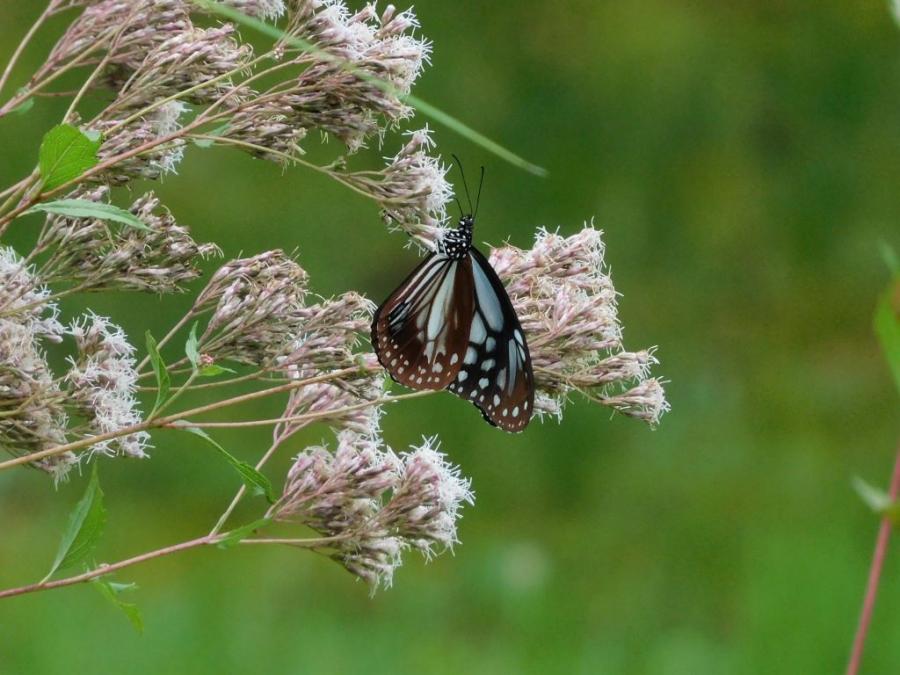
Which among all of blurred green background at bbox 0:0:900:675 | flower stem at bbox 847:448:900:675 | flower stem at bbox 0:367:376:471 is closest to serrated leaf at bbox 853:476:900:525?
flower stem at bbox 847:448:900:675

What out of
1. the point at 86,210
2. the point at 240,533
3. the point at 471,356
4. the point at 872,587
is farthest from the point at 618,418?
the point at 872,587

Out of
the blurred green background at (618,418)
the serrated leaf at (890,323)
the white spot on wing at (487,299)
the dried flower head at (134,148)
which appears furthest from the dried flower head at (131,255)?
the blurred green background at (618,418)

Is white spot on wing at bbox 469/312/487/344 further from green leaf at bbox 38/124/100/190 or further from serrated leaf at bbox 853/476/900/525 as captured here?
serrated leaf at bbox 853/476/900/525

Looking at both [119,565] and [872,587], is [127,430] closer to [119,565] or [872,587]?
[119,565]

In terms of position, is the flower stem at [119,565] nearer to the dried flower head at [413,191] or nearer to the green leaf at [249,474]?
the green leaf at [249,474]

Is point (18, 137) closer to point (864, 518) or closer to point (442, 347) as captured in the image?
point (864, 518)
